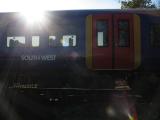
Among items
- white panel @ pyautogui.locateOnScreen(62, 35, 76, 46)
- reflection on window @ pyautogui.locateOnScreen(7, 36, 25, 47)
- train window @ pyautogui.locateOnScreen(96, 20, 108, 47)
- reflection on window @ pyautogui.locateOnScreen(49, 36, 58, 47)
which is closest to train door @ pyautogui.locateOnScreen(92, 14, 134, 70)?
train window @ pyautogui.locateOnScreen(96, 20, 108, 47)

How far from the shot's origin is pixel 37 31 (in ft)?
47.0

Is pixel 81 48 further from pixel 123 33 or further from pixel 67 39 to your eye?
pixel 123 33

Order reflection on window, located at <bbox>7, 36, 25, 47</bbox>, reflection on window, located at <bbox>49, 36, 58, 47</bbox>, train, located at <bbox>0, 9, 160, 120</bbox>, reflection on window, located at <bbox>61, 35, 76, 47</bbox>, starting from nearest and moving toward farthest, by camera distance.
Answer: train, located at <bbox>0, 9, 160, 120</bbox> → reflection on window, located at <bbox>61, 35, 76, 47</bbox> → reflection on window, located at <bbox>49, 36, 58, 47</bbox> → reflection on window, located at <bbox>7, 36, 25, 47</bbox>

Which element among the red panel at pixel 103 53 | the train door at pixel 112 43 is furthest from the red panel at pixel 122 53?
the red panel at pixel 103 53

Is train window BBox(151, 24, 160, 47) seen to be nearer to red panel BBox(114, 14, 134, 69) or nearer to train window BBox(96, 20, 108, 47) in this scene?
red panel BBox(114, 14, 134, 69)

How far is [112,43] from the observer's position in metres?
14.0

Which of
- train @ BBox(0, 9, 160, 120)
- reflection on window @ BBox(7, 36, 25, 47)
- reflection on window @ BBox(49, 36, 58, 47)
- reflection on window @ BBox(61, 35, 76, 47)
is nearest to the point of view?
train @ BBox(0, 9, 160, 120)

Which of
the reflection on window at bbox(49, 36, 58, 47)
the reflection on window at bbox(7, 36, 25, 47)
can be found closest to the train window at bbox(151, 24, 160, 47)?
the reflection on window at bbox(49, 36, 58, 47)

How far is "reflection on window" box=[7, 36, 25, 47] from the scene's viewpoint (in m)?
14.5

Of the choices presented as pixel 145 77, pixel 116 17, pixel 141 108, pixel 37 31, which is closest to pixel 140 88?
pixel 145 77

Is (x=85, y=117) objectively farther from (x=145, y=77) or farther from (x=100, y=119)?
(x=145, y=77)

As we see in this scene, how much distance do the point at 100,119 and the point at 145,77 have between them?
110 inches

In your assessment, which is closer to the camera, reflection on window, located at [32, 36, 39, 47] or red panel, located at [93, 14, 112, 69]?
red panel, located at [93, 14, 112, 69]

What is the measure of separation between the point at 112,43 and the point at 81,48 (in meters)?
0.95
